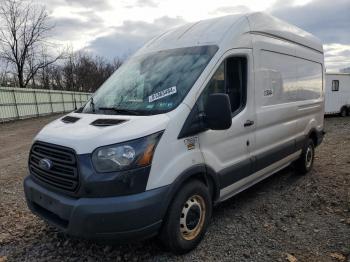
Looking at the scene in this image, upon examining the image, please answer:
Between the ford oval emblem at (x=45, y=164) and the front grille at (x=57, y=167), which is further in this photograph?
the ford oval emblem at (x=45, y=164)

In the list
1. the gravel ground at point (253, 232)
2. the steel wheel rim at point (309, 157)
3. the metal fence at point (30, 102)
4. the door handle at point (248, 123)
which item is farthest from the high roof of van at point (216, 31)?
the metal fence at point (30, 102)

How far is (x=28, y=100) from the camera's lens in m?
26.3

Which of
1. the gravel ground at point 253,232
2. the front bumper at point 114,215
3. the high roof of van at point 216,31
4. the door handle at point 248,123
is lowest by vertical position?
→ the gravel ground at point 253,232

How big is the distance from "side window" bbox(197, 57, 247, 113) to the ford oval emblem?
1672mm

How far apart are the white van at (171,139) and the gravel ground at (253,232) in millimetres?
414

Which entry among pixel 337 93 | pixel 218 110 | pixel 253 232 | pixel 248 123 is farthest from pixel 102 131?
pixel 337 93

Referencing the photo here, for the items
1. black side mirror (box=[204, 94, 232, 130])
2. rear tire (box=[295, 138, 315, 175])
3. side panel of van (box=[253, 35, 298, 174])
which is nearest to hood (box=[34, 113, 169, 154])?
black side mirror (box=[204, 94, 232, 130])

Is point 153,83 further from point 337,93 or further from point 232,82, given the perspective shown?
point 337,93

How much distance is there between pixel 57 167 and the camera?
333 cm

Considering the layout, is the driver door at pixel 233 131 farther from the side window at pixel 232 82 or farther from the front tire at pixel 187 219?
the front tire at pixel 187 219

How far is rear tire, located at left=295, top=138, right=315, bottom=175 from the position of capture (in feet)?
21.5

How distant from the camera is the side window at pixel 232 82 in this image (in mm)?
3837

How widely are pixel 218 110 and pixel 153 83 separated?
0.88 m

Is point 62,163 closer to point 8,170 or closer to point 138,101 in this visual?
point 138,101
